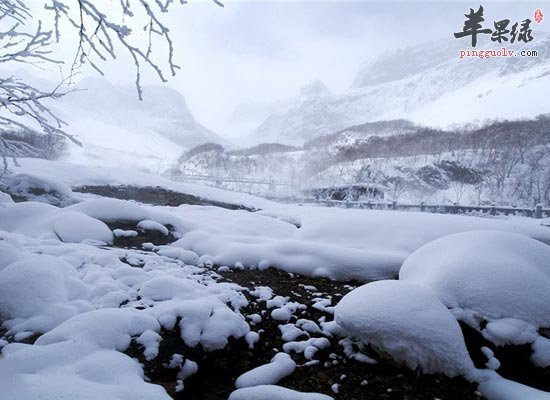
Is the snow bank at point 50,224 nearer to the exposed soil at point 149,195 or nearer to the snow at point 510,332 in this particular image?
the snow at point 510,332

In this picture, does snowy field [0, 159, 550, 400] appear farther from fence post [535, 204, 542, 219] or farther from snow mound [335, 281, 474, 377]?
fence post [535, 204, 542, 219]

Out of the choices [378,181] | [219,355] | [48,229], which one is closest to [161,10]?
[219,355]

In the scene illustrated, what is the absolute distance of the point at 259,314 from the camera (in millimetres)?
3729

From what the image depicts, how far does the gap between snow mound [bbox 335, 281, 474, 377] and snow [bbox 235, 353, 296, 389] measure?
76 cm

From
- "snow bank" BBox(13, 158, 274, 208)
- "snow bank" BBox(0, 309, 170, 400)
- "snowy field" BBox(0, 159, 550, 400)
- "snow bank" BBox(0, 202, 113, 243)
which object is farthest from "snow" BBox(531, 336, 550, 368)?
"snow bank" BBox(13, 158, 274, 208)

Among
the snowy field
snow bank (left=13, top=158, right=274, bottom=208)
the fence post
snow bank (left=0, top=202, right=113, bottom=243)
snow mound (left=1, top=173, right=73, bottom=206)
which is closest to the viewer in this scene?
the snowy field

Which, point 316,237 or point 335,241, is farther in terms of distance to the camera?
point 316,237

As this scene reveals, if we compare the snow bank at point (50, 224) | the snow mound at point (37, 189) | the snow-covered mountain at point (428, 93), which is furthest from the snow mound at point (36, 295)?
the snow-covered mountain at point (428, 93)

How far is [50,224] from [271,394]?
189 inches

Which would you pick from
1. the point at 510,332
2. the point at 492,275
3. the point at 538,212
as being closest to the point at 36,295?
the point at 510,332

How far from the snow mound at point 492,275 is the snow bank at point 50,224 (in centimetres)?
501

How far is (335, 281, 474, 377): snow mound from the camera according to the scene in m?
2.89

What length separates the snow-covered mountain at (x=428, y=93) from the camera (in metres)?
70.7

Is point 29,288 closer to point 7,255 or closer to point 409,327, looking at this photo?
point 7,255
